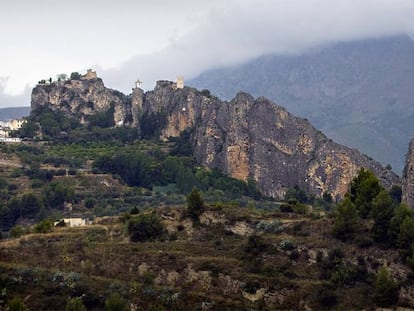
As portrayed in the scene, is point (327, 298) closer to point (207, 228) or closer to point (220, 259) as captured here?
point (220, 259)

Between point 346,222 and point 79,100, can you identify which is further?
point 79,100

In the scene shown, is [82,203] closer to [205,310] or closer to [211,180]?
[211,180]

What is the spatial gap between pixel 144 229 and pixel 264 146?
61.1 meters

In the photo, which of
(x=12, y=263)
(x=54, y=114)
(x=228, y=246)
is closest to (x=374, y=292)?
(x=228, y=246)

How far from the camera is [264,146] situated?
Answer: 411ft

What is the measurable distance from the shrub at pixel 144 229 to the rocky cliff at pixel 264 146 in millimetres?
54785

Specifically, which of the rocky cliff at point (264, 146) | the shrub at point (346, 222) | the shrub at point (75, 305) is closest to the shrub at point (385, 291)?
the shrub at point (346, 222)

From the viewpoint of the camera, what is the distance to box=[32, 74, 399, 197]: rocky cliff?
393 feet

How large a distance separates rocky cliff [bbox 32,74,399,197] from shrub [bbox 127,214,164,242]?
180ft

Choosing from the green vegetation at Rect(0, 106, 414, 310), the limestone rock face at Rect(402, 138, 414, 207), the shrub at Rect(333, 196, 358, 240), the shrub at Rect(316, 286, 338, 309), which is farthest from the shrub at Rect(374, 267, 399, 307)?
the limestone rock face at Rect(402, 138, 414, 207)

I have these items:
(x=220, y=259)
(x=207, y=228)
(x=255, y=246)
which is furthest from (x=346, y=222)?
(x=207, y=228)

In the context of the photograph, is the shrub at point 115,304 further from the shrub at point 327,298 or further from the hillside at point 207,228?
the shrub at point 327,298

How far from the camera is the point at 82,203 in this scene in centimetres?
10050

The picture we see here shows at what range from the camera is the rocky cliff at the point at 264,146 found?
393 ft
